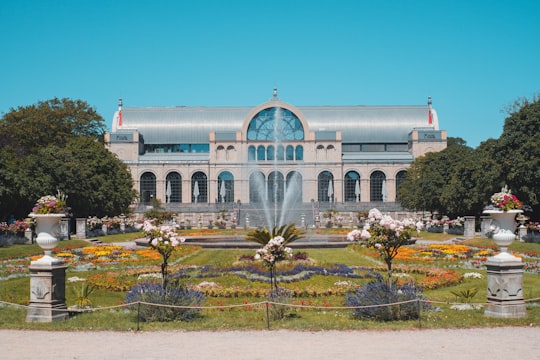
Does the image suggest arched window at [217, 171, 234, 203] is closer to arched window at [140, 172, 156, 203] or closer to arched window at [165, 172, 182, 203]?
arched window at [165, 172, 182, 203]

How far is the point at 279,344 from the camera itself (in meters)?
11.3

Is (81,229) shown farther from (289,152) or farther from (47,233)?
(289,152)

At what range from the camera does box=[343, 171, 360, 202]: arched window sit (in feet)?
268

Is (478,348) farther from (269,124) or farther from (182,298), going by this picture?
(269,124)

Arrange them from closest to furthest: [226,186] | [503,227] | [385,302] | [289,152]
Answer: [385,302], [503,227], [226,186], [289,152]

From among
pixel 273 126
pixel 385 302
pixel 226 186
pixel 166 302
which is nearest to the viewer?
pixel 385 302

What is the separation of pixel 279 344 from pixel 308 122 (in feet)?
263

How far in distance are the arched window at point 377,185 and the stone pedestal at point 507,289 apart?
225 ft

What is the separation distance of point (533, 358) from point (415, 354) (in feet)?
6.10

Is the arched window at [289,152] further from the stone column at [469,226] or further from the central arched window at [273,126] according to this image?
the stone column at [469,226]

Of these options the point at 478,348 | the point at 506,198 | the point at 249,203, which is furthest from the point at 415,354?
the point at 249,203

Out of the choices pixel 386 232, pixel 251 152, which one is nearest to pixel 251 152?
pixel 251 152

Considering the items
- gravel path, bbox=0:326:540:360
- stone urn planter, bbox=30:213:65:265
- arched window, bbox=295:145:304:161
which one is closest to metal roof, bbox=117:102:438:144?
arched window, bbox=295:145:304:161

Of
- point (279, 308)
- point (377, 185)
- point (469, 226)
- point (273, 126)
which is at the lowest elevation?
point (279, 308)
